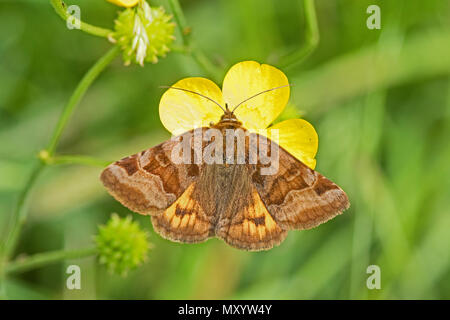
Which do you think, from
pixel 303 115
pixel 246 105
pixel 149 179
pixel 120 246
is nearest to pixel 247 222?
pixel 149 179

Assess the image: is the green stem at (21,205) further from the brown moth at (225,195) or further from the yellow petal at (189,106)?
the yellow petal at (189,106)

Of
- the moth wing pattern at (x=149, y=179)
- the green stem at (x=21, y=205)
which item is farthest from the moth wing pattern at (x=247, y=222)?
the green stem at (x=21, y=205)

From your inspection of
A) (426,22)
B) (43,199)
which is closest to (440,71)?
(426,22)

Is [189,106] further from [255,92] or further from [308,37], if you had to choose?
[308,37]

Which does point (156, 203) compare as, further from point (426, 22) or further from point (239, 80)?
point (426, 22)
